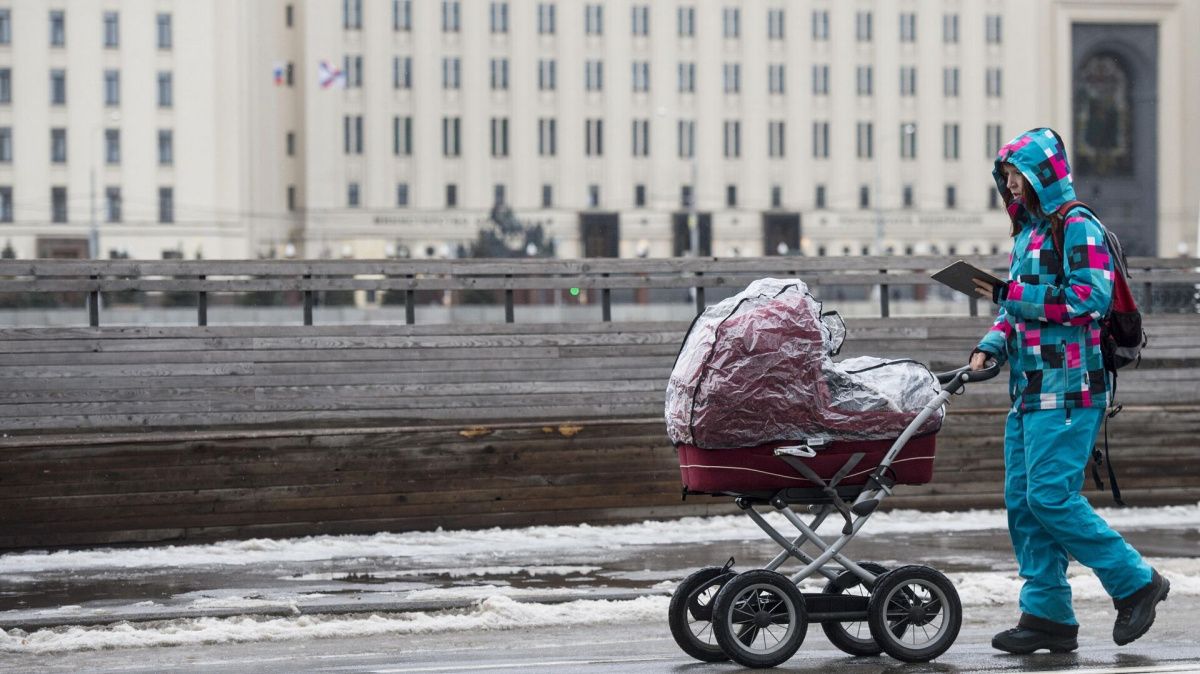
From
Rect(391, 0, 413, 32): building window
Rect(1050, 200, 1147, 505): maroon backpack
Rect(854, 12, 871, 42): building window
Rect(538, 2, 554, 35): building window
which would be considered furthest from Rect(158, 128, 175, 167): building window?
Rect(1050, 200, 1147, 505): maroon backpack

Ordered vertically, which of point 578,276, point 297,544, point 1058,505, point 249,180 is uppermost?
point 249,180

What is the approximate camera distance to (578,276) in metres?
13.8

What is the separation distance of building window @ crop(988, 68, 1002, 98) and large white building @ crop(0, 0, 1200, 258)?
0.13 metres

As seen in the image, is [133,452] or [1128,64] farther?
[1128,64]

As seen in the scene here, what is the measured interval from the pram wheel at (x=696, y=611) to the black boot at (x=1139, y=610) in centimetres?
155

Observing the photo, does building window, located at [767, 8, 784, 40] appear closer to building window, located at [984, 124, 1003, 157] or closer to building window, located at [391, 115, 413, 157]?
building window, located at [984, 124, 1003, 157]

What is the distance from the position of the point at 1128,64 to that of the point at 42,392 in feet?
320

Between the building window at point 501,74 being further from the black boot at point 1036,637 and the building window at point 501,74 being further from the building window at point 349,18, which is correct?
the black boot at point 1036,637

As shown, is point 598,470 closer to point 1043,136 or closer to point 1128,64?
point 1043,136

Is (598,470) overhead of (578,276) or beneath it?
beneath

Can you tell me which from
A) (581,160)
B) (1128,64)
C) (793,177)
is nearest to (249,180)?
(581,160)

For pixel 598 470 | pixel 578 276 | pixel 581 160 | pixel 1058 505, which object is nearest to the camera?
pixel 1058 505

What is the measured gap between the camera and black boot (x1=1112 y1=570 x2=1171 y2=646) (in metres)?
6.41

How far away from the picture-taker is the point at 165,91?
84.5m
